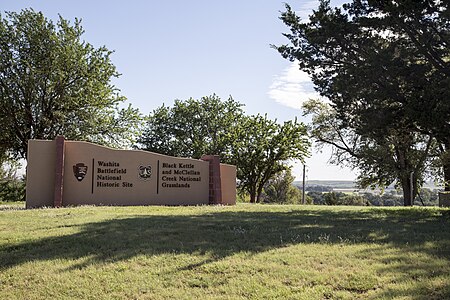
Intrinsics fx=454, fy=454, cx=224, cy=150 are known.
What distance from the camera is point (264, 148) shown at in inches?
1619

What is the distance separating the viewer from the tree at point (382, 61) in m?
14.2

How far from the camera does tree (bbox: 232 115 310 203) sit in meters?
41.2

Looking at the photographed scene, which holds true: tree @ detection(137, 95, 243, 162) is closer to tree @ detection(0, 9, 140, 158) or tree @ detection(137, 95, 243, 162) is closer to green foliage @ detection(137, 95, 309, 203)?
green foliage @ detection(137, 95, 309, 203)

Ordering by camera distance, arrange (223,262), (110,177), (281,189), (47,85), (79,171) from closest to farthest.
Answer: (223,262) → (79,171) → (110,177) → (47,85) → (281,189)

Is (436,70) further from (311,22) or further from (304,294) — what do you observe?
(304,294)

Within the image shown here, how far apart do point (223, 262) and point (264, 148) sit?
113 ft

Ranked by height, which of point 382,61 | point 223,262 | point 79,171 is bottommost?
point 223,262

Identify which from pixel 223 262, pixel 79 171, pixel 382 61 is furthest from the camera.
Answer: pixel 79 171

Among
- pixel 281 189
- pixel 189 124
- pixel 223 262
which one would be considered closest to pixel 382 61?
pixel 223 262

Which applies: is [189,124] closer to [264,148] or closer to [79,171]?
[264,148]

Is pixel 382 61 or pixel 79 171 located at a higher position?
pixel 382 61

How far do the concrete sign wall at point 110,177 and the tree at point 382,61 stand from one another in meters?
7.86

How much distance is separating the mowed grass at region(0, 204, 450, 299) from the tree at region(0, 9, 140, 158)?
65.5ft

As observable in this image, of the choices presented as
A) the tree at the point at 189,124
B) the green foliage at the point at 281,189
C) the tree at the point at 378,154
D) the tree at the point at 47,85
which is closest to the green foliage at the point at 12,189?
the tree at the point at 47,85
